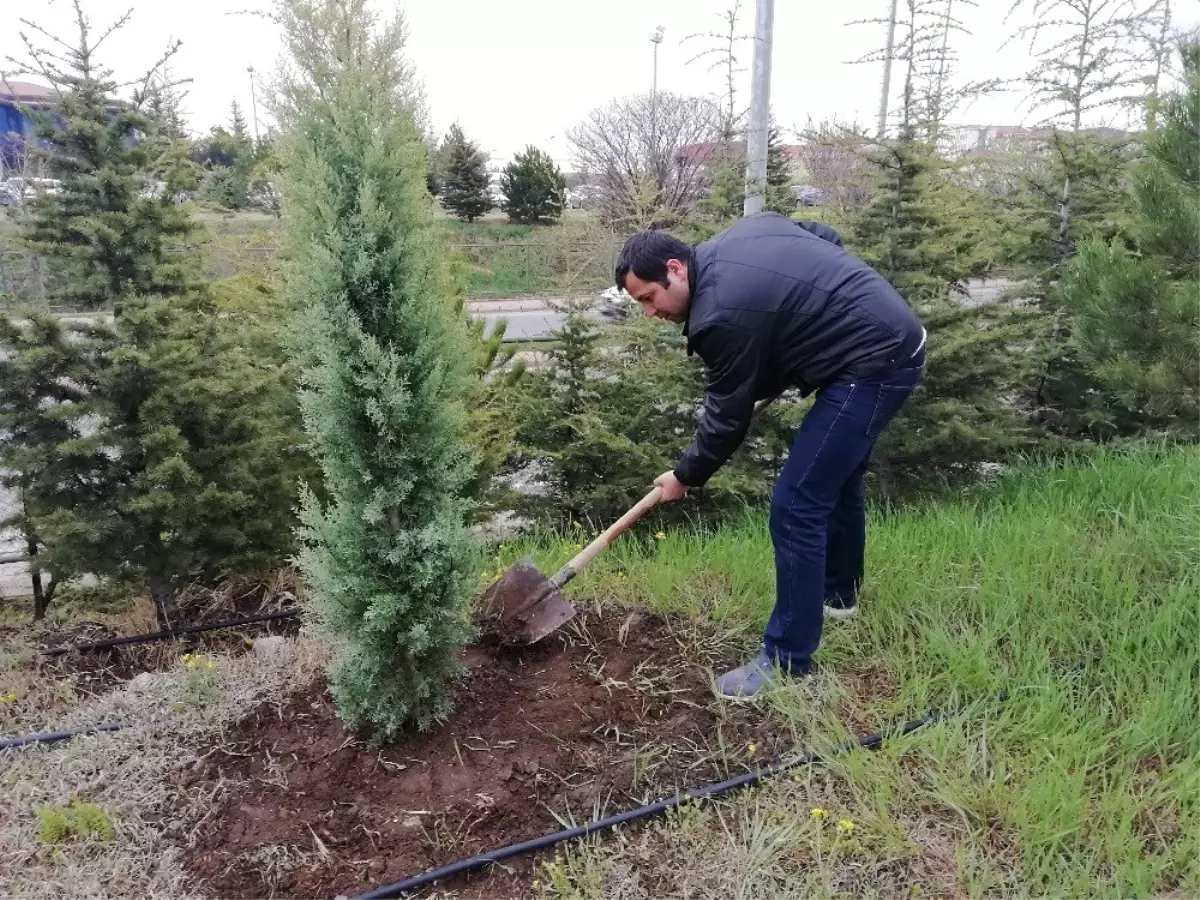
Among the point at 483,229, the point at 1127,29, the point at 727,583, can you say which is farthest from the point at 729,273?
the point at 483,229

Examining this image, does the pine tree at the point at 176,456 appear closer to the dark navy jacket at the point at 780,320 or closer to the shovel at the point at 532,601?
the shovel at the point at 532,601

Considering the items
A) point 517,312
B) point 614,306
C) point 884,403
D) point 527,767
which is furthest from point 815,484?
point 517,312

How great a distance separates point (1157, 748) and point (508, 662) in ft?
7.50

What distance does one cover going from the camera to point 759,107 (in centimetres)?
555

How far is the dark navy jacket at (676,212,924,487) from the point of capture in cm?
272

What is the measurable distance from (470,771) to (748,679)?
1.05 meters

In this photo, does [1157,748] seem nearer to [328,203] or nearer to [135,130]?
[328,203]

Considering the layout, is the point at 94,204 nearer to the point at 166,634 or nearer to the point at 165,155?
the point at 165,155

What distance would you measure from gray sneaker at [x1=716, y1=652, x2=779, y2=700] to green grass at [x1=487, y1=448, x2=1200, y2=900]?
98 millimetres

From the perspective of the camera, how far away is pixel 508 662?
133 inches

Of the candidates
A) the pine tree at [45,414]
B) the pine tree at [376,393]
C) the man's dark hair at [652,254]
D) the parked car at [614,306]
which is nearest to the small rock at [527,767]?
the pine tree at [376,393]

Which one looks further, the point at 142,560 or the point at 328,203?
the point at 142,560

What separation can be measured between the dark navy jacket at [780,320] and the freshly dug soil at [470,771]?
103 centimetres

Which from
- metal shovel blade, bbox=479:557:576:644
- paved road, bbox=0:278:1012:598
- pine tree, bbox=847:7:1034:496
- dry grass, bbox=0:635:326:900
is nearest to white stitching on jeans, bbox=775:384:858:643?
metal shovel blade, bbox=479:557:576:644
